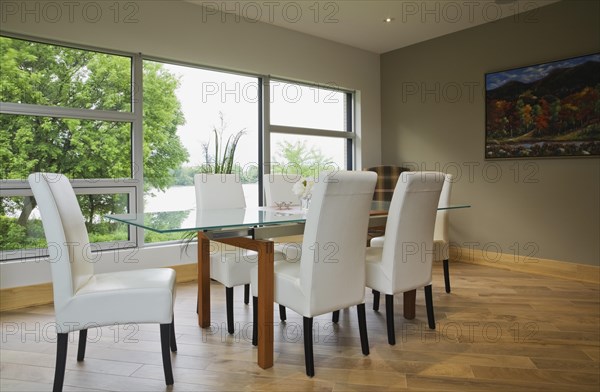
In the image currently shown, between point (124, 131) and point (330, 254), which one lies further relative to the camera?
point (124, 131)

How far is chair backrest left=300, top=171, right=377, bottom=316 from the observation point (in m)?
2.04

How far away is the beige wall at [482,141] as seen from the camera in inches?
163

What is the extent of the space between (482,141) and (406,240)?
2.95 meters

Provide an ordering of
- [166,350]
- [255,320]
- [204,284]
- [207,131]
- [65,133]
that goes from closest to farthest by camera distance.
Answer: [166,350] → [255,320] → [204,284] → [65,133] → [207,131]

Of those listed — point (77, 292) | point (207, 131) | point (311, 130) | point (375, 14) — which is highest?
point (375, 14)

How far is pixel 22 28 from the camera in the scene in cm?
331

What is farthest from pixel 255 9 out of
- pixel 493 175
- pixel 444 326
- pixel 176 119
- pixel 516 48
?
pixel 444 326

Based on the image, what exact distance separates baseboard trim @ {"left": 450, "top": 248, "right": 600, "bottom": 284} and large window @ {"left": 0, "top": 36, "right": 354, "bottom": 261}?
7.44 ft

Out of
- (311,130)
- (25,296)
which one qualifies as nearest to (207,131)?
(311,130)

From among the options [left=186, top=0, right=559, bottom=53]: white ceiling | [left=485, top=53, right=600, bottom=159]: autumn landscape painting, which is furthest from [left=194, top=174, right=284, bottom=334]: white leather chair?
[left=485, top=53, right=600, bottom=159]: autumn landscape painting

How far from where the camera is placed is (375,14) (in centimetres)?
453

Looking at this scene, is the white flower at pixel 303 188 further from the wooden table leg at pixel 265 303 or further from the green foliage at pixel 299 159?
the green foliage at pixel 299 159

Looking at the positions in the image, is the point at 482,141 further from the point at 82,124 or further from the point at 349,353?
the point at 82,124

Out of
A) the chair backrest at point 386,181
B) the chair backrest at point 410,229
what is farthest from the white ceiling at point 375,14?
the chair backrest at point 410,229
